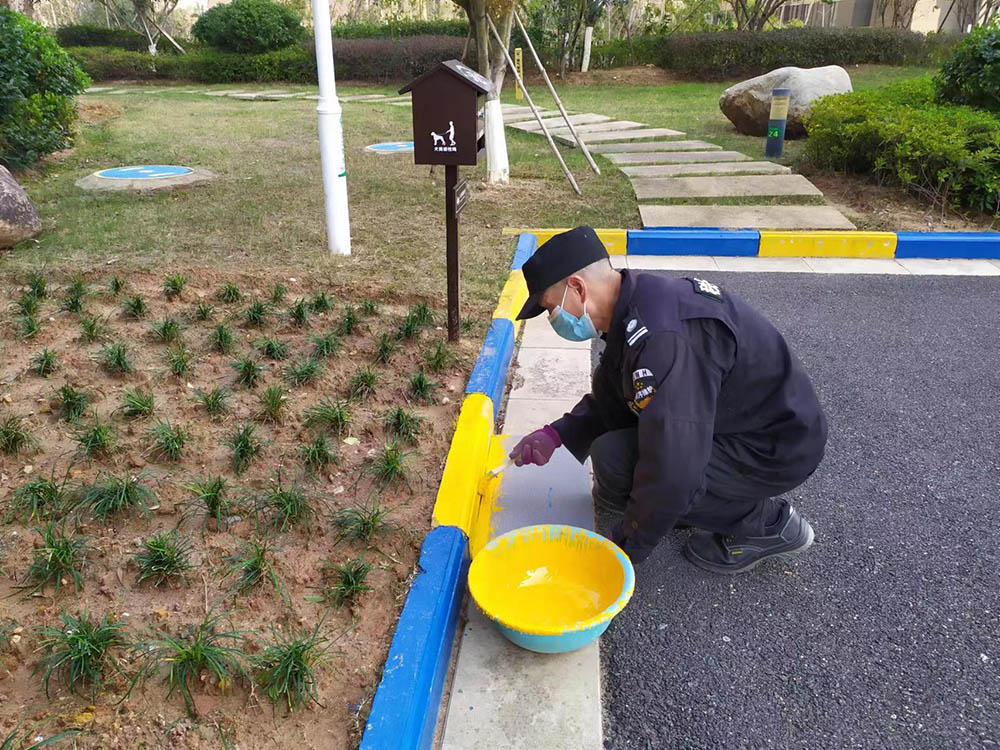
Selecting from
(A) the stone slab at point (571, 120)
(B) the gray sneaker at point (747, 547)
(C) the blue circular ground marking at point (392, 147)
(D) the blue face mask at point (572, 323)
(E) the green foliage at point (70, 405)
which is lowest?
(B) the gray sneaker at point (747, 547)

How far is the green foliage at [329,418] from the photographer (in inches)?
126

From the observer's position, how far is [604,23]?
80.5ft

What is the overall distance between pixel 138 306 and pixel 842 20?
31.2 meters

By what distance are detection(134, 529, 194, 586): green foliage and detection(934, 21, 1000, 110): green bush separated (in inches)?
325

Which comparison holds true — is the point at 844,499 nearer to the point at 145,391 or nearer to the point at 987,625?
the point at 987,625

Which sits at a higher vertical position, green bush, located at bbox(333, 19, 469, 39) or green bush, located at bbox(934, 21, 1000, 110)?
green bush, located at bbox(333, 19, 469, 39)

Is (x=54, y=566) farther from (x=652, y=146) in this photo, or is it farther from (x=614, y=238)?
(x=652, y=146)

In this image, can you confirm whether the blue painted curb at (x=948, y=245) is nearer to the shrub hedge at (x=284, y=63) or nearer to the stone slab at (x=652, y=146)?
the stone slab at (x=652, y=146)

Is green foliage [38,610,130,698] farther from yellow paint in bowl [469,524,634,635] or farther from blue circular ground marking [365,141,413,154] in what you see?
blue circular ground marking [365,141,413,154]

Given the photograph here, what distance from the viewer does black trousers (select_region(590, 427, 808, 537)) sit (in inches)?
101

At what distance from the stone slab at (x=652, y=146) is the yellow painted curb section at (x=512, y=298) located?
5160mm

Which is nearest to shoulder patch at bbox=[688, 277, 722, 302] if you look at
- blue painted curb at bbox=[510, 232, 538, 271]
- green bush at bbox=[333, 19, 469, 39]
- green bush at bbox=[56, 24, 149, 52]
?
blue painted curb at bbox=[510, 232, 538, 271]

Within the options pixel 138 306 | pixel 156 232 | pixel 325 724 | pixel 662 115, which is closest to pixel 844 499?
pixel 325 724

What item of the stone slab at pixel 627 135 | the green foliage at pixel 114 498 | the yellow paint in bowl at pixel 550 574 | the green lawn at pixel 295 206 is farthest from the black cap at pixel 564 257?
the stone slab at pixel 627 135
